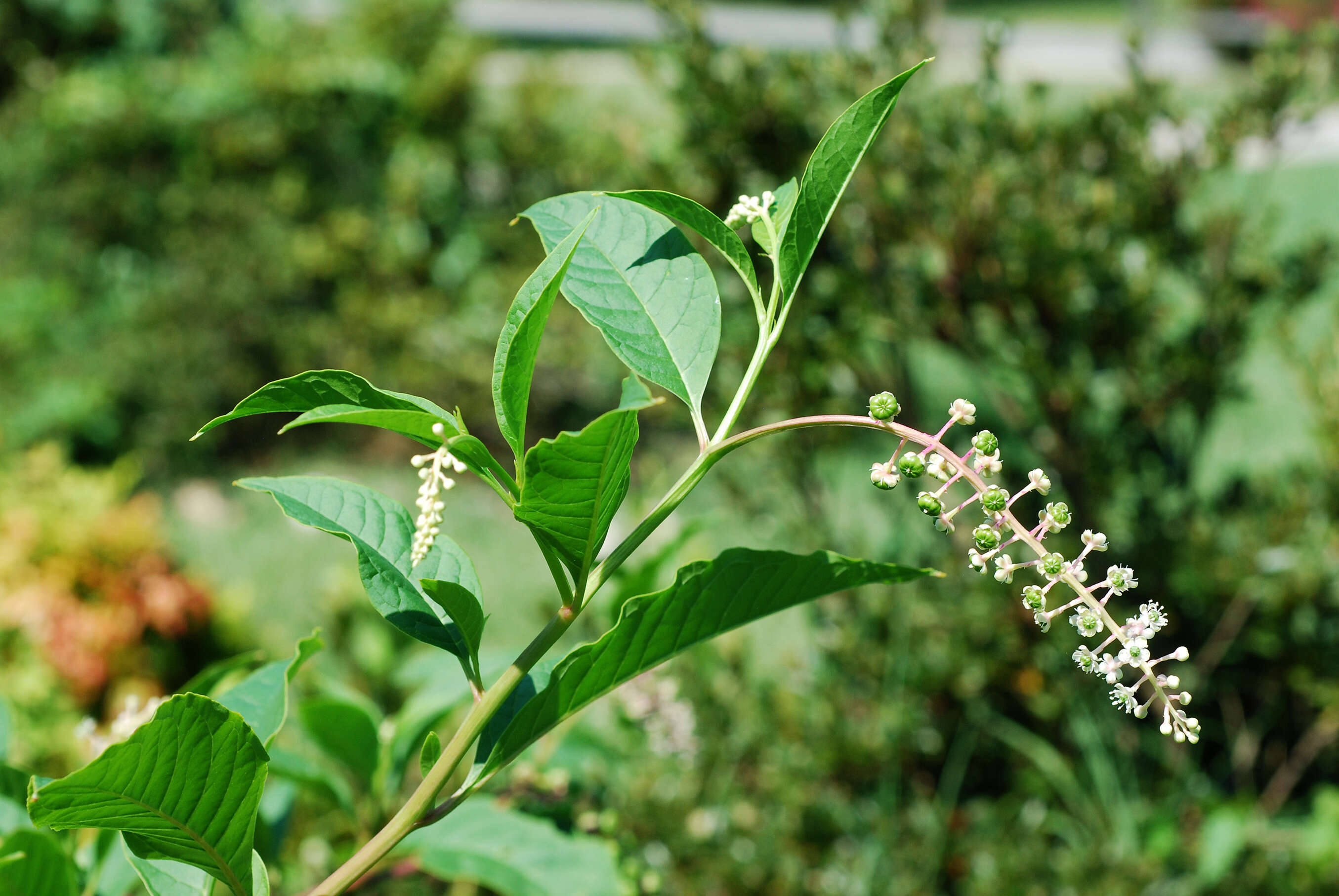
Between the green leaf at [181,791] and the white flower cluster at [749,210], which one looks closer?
the green leaf at [181,791]

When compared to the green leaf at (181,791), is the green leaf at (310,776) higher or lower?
lower

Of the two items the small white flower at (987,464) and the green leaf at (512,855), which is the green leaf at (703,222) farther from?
the green leaf at (512,855)

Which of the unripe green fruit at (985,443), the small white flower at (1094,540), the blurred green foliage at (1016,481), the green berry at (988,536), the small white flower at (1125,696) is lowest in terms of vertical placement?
the blurred green foliage at (1016,481)

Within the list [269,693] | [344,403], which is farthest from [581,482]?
[269,693]

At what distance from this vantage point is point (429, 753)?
30.4 inches

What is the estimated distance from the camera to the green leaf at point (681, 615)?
0.74 m

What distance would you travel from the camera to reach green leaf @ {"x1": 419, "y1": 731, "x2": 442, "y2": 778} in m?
0.76

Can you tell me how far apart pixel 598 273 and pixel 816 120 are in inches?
82.6

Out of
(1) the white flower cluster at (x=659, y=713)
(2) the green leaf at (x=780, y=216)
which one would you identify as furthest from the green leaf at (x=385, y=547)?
(1) the white flower cluster at (x=659, y=713)

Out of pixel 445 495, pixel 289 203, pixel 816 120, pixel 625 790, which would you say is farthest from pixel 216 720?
pixel 289 203

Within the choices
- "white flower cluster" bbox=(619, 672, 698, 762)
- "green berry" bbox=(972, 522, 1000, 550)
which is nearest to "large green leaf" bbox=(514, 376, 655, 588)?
"green berry" bbox=(972, 522, 1000, 550)

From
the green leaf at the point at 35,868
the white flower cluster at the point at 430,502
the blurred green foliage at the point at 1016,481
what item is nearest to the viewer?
the white flower cluster at the point at 430,502

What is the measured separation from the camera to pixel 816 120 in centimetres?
278

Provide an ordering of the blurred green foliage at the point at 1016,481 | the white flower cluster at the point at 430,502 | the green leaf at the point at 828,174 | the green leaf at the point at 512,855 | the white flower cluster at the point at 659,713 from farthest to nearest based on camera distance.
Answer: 1. the blurred green foliage at the point at 1016,481
2. the white flower cluster at the point at 659,713
3. the green leaf at the point at 512,855
4. the green leaf at the point at 828,174
5. the white flower cluster at the point at 430,502
